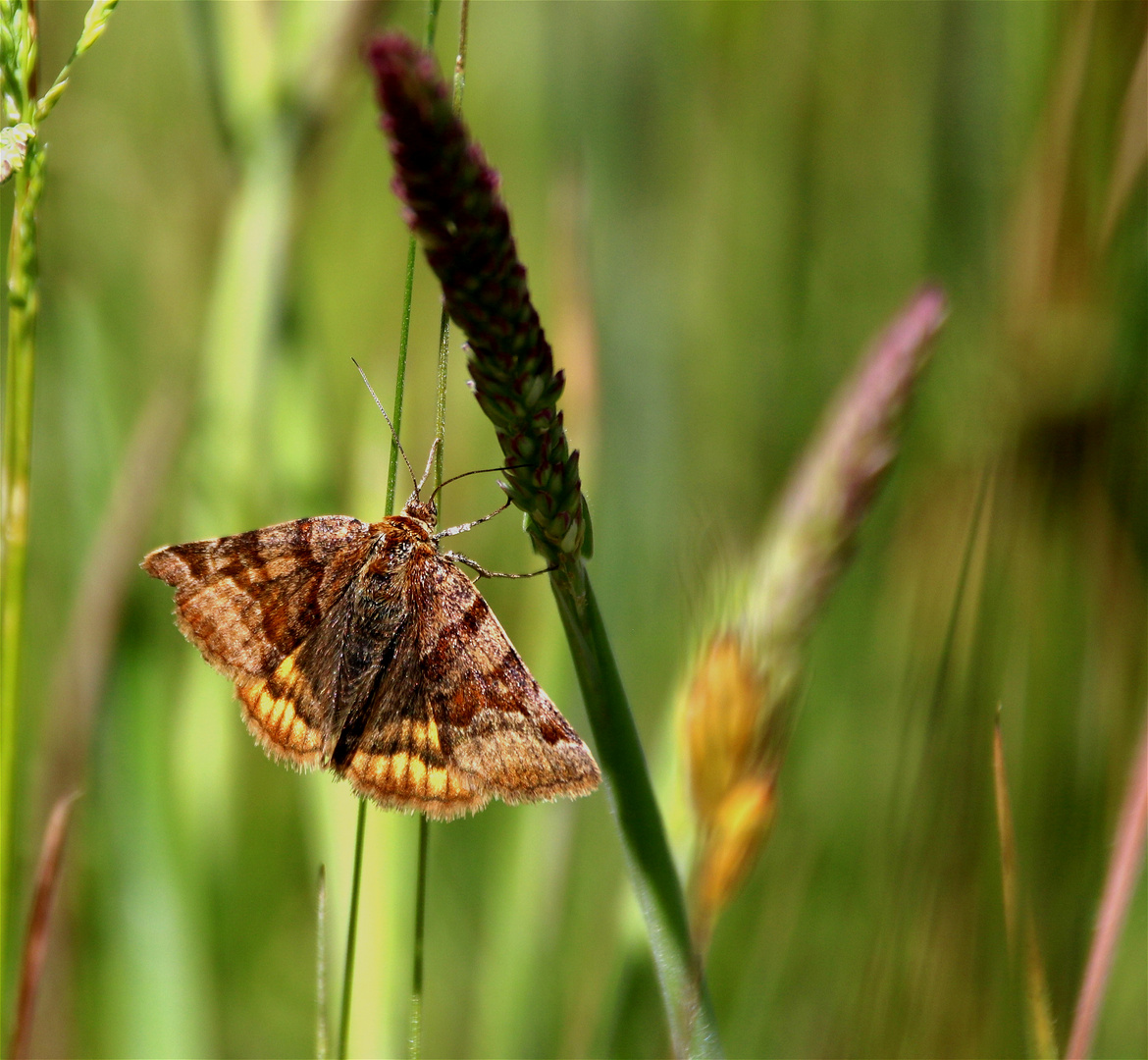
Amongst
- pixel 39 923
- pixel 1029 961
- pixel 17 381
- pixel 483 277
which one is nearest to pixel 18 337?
pixel 17 381

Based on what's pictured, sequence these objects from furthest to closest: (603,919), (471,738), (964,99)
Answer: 1. (964,99)
2. (603,919)
3. (471,738)

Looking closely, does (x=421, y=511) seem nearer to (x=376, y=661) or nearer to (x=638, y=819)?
(x=376, y=661)

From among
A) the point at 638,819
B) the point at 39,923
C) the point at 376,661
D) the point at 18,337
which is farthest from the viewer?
the point at 376,661

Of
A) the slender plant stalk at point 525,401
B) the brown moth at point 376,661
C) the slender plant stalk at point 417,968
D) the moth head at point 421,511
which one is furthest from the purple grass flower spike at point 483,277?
the moth head at point 421,511

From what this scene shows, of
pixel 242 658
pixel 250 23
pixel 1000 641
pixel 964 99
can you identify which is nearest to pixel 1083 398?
pixel 1000 641

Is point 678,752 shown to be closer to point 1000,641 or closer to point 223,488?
point 1000,641
